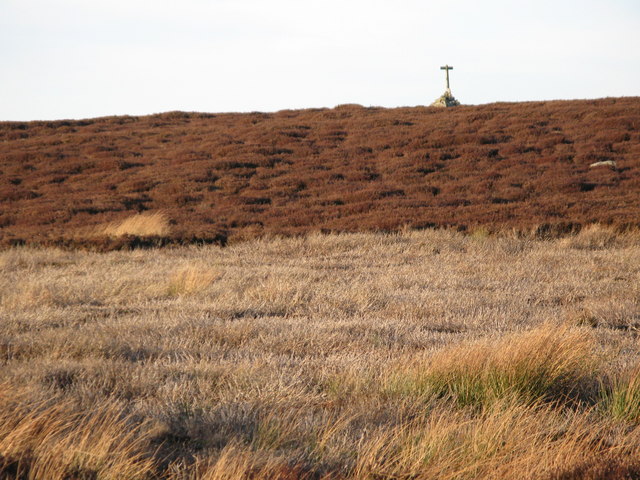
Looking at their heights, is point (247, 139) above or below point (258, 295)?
above

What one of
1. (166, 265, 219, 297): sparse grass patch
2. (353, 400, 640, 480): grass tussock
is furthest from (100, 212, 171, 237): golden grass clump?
(353, 400, 640, 480): grass tussock

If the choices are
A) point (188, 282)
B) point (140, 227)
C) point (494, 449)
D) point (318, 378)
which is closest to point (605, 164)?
point (140, 227)

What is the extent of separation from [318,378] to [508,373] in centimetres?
129

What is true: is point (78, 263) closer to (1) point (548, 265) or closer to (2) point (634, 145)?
(1) point (548, 265)

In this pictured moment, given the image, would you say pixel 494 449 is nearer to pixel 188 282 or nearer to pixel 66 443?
pixel 66 443

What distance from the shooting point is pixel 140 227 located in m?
15.0

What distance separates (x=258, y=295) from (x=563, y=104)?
27.1 metres

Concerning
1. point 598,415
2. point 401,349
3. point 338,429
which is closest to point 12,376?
point 338,429

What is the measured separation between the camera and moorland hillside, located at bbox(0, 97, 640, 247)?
1559cm

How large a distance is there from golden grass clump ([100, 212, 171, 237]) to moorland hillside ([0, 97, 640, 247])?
71 mm

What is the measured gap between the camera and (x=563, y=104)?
3122cm

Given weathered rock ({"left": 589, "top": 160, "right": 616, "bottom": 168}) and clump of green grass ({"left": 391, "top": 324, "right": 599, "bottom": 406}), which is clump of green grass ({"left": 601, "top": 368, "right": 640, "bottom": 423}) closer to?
clump of green grass ({"left": 391, "top": 324, "right": 599, "bottom": 406})

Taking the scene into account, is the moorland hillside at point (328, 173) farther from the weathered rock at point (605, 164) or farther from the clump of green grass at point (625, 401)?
the clump of green grass at point (625, 401)

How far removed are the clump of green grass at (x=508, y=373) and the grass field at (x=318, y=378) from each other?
0.02m
